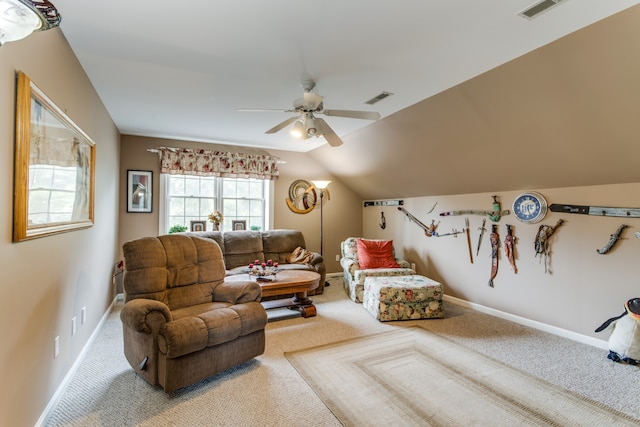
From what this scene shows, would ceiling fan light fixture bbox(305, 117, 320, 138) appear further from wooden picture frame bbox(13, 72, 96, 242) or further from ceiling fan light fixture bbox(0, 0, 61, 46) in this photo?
ceiling fan light fixture bbox(0, 0, 61, 46)

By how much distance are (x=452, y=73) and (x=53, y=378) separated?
371 centimetres

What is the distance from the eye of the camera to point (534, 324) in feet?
11.5

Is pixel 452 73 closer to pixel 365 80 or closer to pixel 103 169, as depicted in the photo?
pixel 365 80

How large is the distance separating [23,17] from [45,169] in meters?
1.20

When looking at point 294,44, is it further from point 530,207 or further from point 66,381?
point 530,207

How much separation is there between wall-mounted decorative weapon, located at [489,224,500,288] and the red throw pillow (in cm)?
134

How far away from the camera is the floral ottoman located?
3.71 meters

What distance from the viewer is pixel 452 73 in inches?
103

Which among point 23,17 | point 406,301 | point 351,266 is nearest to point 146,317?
point 23,17

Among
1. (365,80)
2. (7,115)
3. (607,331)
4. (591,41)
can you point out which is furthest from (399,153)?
(7,115)

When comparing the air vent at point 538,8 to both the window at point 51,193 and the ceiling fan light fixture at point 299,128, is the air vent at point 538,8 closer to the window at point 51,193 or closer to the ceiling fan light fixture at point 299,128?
the ceiling fan light fixture at point 299,128

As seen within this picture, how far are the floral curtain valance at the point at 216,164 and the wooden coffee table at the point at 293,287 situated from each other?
199 centimetres

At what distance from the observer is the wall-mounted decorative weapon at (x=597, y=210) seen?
280 cm

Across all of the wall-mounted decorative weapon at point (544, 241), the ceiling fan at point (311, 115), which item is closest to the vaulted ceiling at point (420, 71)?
the ceiling fan at point (311, 115)
